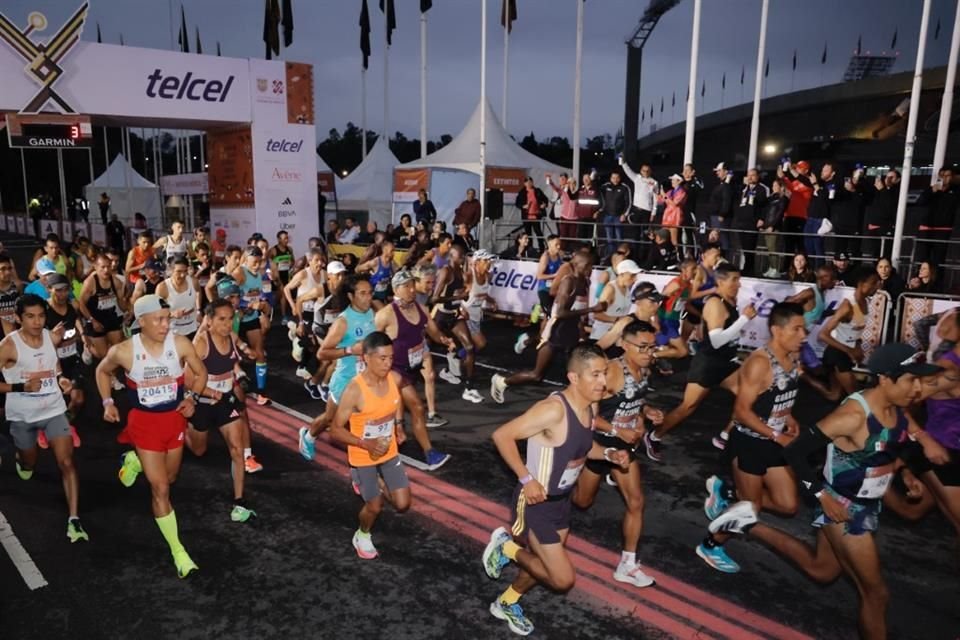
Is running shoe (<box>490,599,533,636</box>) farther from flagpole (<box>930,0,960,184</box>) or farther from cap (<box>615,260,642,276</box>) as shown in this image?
flagpole (<box>930,0,960,184</box>)

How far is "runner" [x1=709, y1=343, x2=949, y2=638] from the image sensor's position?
13.7 ft

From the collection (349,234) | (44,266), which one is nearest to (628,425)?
(44,266)

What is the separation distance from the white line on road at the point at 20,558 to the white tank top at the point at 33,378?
977 millimetres

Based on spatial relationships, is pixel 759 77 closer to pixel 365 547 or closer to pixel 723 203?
pixel 723 203

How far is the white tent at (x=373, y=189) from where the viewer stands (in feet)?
96.6

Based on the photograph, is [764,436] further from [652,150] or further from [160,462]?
[652,150]

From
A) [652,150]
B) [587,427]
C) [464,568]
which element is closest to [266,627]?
[464,568]

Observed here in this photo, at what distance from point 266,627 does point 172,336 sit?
2.38 metres

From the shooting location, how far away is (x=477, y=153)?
23625 mm

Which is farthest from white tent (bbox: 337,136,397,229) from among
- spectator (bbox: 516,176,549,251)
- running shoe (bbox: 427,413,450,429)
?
running shoe (bbox: 427,413,450,429)

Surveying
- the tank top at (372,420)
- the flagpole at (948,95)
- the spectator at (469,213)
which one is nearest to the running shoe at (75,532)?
the tank top at (372,420)

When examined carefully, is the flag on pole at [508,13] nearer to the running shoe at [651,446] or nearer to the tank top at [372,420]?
the running shoe at [651,446]

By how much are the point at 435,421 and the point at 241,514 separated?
10.4 feet

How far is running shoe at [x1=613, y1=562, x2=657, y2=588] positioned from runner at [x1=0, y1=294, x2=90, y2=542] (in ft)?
14.3
